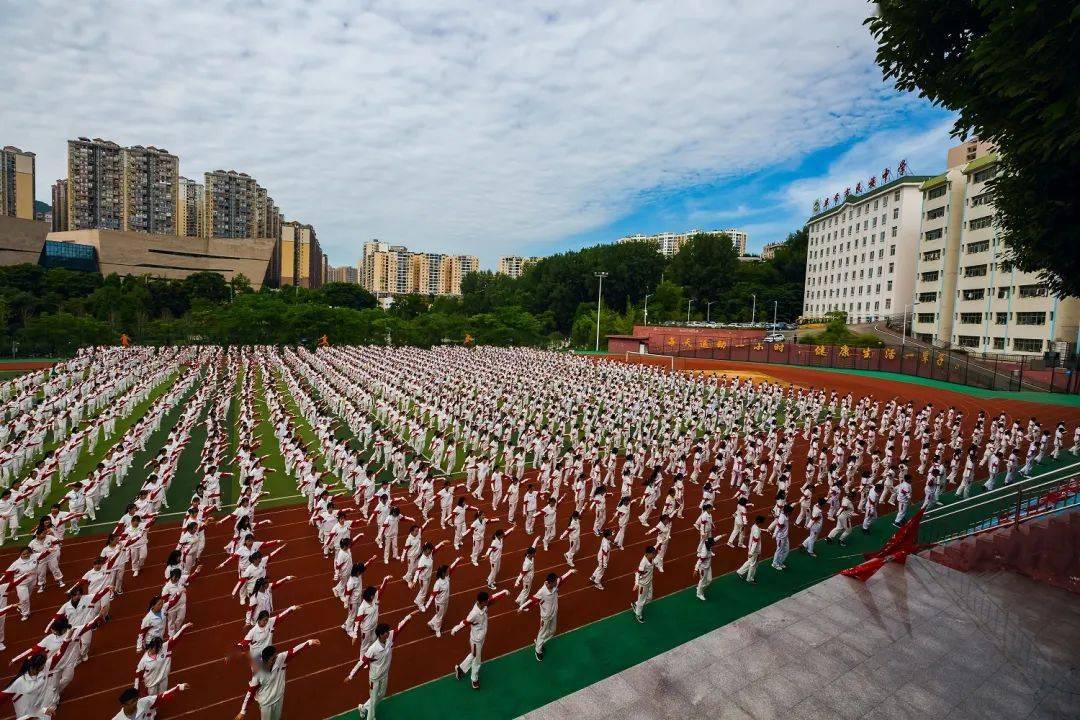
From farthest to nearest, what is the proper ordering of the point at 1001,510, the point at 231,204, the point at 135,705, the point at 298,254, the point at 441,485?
the point at 298,254
the point at 231,204
the point at 441,485
the point at 1001,510
the point at 135,705

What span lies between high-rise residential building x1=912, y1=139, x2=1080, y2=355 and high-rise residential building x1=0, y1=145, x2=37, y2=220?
108072 millimetres

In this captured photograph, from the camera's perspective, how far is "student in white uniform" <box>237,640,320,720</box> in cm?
480

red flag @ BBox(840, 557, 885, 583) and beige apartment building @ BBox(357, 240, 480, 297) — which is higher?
beige apartment building @ BBox(357, 240, 480, 297)

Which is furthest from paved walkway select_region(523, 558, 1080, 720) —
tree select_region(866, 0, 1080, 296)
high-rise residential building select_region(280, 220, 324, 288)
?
high-rise residential building select_region(280, 220, 324, 288)

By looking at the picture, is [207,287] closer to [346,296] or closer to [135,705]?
[346,296]

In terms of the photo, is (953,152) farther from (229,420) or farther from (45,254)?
(45,254)

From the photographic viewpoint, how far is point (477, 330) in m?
50.6

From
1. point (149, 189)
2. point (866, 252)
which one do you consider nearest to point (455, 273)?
point (149, 189)

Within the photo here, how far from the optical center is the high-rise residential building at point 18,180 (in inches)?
3014

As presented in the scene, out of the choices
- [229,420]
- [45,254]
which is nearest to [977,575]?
[229,420]

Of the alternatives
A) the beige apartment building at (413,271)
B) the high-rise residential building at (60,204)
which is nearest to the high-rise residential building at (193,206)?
the high-rise residential building at (60,204)

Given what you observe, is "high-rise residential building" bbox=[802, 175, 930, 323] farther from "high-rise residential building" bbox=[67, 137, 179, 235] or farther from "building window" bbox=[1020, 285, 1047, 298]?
"high-rise residential building" bbox=[67, 137, 179, 235]

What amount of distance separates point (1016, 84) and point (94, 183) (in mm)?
101585

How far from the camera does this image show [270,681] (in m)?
4.88
